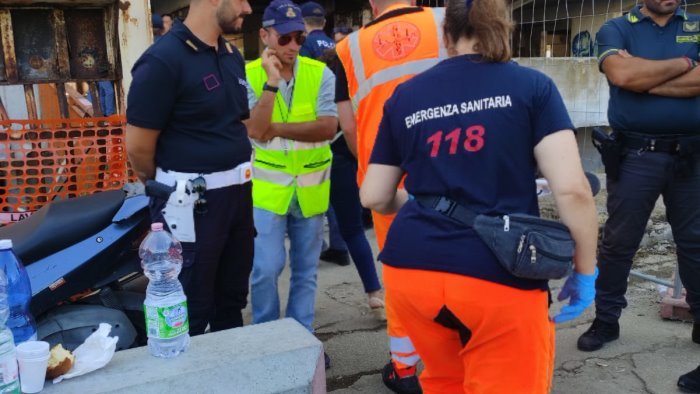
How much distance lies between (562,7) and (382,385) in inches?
441

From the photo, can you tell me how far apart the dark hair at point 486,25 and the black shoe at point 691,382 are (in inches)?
86.1

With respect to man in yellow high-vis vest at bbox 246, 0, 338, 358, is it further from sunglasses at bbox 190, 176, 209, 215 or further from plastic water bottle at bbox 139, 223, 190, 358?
plastic water bottle at bbox 139, 223, 190, 358

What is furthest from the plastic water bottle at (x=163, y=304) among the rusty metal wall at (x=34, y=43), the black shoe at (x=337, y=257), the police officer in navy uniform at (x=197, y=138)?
the black shoe at (x=337, y=257)

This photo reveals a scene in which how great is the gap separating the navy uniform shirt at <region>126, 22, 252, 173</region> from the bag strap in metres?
1.17

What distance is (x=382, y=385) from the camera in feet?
11.1

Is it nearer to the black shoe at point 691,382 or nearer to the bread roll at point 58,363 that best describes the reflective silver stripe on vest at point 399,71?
the bread roll at point 58,363

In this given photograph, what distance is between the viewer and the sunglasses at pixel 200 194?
272 centimetres

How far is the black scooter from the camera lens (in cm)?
274

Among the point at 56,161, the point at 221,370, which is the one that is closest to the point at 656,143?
the point at 221,370

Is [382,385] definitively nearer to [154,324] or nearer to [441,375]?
[441,375]

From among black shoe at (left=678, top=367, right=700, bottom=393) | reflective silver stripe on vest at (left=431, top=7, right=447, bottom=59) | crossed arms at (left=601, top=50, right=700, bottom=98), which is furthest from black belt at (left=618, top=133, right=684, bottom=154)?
reflective silver stripe on vest at (left=431, top=7, right=447, bottom=59)

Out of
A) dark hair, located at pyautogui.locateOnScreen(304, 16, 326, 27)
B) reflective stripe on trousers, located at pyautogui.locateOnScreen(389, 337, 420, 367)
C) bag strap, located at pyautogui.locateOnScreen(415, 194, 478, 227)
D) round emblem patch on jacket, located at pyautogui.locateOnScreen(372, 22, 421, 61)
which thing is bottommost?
reflective stripe on trousers, located at pyautogui.locateOnScreen(389, 337, 420, 367)

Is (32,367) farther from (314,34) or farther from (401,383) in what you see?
(314,34)

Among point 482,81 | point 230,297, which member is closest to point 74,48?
point 230,297
